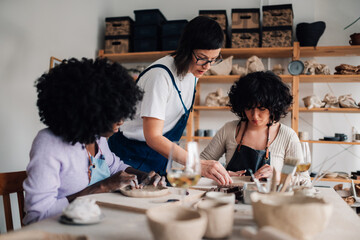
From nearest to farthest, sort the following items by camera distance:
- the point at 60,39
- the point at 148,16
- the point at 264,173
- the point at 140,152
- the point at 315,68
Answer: the point at 264,173
the point at 140,152
the point at 60,39
the point at 315,68
the point at 148,16

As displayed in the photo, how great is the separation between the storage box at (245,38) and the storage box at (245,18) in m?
0.05

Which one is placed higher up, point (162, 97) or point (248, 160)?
point (162, 97)

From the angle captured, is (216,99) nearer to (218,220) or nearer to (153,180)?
(153,180)

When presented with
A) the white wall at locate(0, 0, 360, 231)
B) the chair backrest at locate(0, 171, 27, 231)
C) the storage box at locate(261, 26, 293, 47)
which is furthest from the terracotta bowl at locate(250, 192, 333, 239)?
the storage box at locate(261, 26, 293, 47)

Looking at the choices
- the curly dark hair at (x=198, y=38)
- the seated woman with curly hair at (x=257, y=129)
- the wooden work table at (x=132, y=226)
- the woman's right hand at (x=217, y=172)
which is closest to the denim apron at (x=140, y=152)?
the curly dark hair at (x=198, y=38)

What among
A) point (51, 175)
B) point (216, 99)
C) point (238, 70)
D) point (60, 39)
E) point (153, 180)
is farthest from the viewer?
point (216, 99)

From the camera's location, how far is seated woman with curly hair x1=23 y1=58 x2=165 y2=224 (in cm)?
107

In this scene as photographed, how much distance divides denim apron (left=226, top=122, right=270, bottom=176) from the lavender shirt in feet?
3.29

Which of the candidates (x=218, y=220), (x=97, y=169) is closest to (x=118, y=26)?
(x=97, y=169)

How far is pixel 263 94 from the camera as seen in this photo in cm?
196

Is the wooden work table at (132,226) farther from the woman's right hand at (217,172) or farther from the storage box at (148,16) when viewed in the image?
the storage box at (148,16)

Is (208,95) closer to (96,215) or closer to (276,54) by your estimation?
(276,54)

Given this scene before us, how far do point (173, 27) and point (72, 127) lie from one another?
2.96 metres

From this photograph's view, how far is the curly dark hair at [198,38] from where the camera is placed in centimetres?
162
